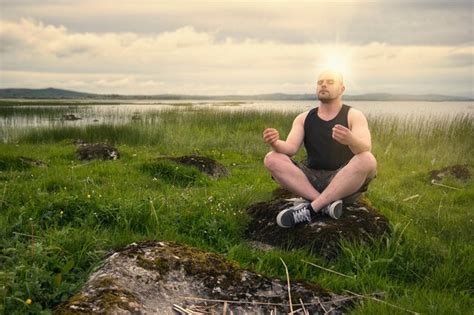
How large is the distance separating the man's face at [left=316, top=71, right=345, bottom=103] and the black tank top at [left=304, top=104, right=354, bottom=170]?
26cm

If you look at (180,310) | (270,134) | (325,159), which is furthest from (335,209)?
(180,310)

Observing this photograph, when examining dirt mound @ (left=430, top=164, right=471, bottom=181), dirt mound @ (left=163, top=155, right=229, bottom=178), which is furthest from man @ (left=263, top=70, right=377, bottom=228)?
dirt mound @ (left=430, top=164, right=471, bottom=181)

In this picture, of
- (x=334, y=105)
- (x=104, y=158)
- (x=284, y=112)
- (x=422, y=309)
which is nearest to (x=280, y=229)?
(x=334, y=105)

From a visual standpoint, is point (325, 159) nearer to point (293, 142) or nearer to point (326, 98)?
point (293, 142)

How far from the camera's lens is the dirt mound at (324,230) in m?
5.20

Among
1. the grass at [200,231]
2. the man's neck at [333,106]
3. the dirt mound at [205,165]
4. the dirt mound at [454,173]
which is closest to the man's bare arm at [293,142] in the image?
the man's neck at [333,106]

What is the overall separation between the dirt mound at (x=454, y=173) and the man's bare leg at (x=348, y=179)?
5.10 m

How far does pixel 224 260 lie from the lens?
3.86m

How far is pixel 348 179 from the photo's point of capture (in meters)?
5.54

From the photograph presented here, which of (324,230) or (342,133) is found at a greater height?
(342,133)

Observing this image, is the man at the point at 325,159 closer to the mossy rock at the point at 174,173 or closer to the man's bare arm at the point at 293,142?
the man's bare arm at the point at 293,142

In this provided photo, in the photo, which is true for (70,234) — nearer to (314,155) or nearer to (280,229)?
(280,229)

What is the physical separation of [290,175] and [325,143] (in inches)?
22.5

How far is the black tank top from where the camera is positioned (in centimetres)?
584
